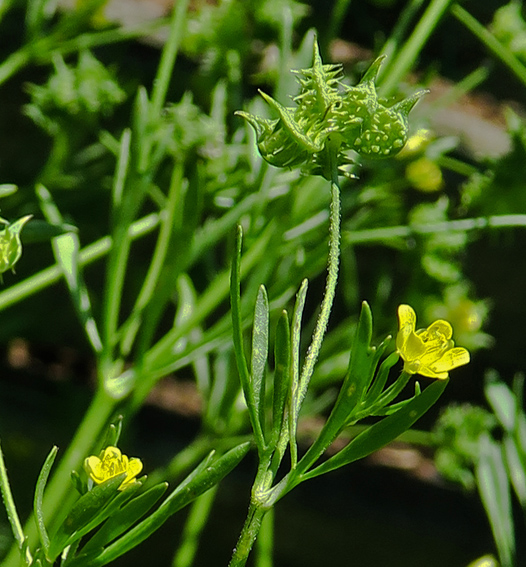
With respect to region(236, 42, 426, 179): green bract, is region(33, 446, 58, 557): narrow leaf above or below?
below

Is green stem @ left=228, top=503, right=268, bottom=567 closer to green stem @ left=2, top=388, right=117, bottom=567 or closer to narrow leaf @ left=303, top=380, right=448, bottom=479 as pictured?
narrow leaf @ left=303, top=380, right=448, bottom=479

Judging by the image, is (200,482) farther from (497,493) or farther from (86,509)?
(497,493)

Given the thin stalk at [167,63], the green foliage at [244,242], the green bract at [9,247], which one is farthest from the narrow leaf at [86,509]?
the thin stalk at [167,63]

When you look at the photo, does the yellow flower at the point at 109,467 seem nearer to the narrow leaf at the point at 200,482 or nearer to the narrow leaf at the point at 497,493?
the narrow leaf at the point at 200,482

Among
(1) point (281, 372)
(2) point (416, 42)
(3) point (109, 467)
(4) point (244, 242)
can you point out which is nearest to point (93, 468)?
(3) point (109, 467)

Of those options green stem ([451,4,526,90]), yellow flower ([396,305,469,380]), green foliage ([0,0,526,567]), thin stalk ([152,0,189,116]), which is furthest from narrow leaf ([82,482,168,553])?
green stem ([451,4,526,90])

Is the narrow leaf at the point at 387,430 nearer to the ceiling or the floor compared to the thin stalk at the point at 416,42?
nearer to the floor
